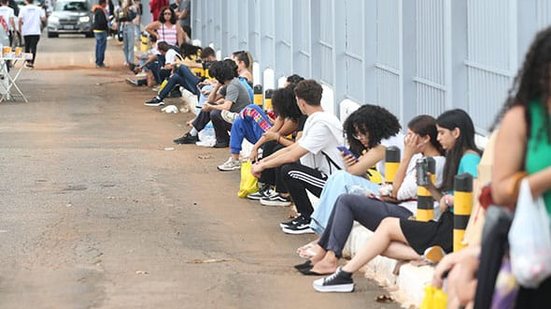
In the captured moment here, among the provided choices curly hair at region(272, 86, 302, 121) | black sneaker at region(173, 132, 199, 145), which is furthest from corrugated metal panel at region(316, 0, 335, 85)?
curly hair at region(272, 86, 302, 121)

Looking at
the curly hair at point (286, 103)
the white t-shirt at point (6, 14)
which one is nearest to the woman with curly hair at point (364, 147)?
the curly hair at point (286, 103)

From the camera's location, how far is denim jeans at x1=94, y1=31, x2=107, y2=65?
38.7 metres

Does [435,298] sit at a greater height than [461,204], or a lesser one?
lesser

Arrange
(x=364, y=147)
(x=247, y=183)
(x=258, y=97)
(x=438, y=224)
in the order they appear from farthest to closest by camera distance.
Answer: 1. (x=258, y=97)
2. (x=247, y=183)
3. (x=364, y=147)
4. (x=438, y=224)

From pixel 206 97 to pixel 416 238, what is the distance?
11626mm

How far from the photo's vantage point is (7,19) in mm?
36906

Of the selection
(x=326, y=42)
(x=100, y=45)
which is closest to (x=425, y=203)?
(x=326, y=42)

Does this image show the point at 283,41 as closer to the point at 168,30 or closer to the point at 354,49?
the point at 354,49

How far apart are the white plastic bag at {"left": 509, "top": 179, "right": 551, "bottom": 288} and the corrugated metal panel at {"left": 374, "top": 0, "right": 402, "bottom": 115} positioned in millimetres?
8544

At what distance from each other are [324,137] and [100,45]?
27189 millimetres

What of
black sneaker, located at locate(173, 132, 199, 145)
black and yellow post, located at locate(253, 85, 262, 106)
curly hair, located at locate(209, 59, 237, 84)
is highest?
curly hair, located at locate(209, 59, 237, 84)

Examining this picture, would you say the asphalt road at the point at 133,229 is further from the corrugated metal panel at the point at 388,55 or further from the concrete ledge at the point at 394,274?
the corrugated metal panel at the point at 388,55

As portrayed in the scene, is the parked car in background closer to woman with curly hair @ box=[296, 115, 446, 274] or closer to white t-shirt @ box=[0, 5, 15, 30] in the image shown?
white t-shirt @ box=[0, 5, 15, 30]

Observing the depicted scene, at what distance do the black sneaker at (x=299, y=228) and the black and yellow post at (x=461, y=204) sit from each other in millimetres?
4065
